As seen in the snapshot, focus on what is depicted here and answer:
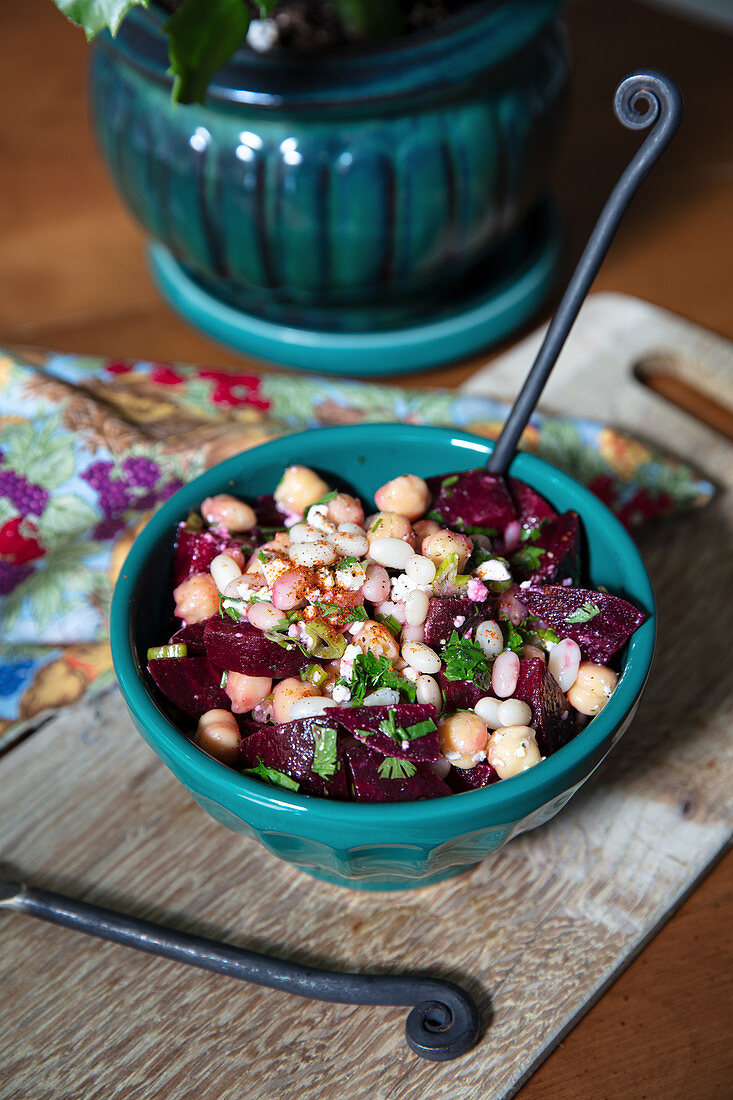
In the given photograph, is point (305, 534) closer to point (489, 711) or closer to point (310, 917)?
point (489, 711)

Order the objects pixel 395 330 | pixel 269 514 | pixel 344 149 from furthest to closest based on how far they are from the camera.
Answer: pixel 395 330 < pixel 344 149 < pixel 269 514

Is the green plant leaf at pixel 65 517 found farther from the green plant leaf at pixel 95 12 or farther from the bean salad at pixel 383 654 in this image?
the green plant leaf at pixel 95 12

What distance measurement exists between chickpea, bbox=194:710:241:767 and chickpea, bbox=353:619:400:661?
10 cm

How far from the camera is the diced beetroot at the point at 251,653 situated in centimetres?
65

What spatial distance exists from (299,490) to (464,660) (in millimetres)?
202

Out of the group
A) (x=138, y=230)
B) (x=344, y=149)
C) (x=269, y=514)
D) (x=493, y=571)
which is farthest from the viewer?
(x=138, y=230)

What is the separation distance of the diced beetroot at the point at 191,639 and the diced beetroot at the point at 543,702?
211 millimetres

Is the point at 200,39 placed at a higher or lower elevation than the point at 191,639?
higher

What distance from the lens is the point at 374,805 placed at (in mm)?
594

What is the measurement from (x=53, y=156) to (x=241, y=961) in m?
1.26

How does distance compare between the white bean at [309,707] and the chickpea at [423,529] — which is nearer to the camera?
the white bean at [309,707]

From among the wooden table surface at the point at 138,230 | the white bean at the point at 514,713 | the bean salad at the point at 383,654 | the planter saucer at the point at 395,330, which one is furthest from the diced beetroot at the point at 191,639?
the planter saucer at the point at 395,330

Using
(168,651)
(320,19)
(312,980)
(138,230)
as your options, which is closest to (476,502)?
(168,651)

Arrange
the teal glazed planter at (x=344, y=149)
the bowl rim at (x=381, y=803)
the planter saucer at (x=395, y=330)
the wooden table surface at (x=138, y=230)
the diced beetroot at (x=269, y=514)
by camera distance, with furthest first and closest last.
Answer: the wooden table surface at (x=138, y=230), the planter saucer at (x=395, y=330), the teal glazed planter at (x=344, y=149), the diced beetroot at (x=269, y=514), the bowl rim at (x=381, y=803)
